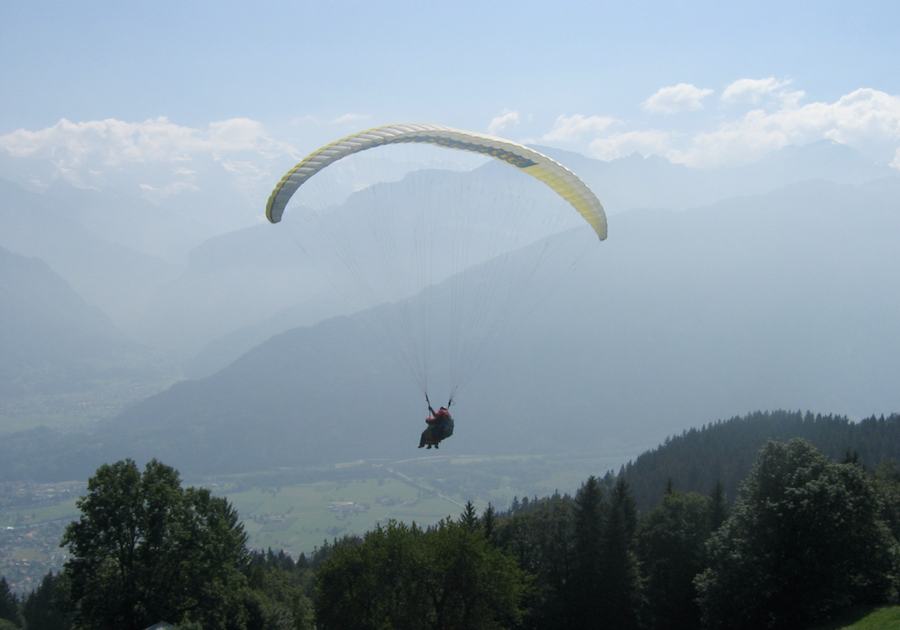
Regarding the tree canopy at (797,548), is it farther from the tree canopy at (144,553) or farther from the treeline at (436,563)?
the tree canopy at (144,553)

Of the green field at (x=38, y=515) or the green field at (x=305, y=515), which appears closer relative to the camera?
the green field at (x=305, y=515)

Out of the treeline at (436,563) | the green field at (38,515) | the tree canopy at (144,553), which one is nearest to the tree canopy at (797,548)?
the treeline at (436,563)

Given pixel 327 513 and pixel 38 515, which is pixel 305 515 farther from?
pixel 38 515

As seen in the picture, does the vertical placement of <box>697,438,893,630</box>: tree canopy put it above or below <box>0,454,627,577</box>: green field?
above

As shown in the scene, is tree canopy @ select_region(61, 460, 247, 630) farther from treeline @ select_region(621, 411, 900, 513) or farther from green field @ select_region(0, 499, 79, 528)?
green field @ select_region(0, 499, 79, 528)

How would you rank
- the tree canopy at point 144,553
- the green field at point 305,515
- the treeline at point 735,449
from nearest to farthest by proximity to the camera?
1. the tree canopy at point 144,553
2. the treeline at point 735,449
3. the green field at point 305,515

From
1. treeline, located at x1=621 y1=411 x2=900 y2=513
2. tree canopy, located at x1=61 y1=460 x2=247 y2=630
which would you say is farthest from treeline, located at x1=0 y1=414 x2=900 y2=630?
treeline, located at x1=621 y1=411 x2=900 y2=513

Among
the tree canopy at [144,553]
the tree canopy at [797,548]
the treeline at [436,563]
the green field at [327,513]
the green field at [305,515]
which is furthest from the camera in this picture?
the green field at [327,513]

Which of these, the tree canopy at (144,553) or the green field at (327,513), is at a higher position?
the tree canopy at (144,553)

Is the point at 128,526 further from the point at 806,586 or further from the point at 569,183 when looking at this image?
the point at 806,586

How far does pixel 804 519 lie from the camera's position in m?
20.2

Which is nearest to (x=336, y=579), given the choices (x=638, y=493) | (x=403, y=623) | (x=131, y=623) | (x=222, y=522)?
(x=403, y=623)

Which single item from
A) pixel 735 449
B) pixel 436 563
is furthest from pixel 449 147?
pixel 735 449

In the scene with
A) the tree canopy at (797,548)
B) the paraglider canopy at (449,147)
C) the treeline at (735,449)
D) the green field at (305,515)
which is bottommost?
the green field at (305,515)
